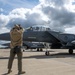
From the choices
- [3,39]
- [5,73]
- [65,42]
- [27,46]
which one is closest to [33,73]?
[5,73]

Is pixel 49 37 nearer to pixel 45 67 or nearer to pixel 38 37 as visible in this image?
pixel 38 37

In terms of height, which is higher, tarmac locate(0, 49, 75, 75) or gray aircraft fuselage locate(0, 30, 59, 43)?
gray aircraft fuselage locate(0, 30, 59, 43)

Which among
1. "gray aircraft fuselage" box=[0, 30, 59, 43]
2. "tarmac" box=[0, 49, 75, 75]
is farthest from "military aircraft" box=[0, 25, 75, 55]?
"tarmac" box=[0, 49, 75, 75]

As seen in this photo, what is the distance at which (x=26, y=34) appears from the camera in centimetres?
2172

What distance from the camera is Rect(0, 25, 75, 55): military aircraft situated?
22.0 meters

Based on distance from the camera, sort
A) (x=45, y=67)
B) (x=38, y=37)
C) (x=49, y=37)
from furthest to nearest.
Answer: (x=49, y=37), (x=38, y=37), (x=45, y=67)

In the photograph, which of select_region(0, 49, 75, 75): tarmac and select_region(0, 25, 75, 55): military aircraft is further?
select_region(0, 25, 75, 55): military aircraft

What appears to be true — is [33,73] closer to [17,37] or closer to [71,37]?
[17,37]

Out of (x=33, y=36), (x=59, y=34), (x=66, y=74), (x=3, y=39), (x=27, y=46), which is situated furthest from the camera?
(x=27, y=46)

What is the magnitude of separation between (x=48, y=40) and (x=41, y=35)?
1.21m

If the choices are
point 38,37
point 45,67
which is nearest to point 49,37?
point 38,37

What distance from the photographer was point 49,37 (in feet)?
76.4

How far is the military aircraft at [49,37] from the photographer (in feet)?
72.3

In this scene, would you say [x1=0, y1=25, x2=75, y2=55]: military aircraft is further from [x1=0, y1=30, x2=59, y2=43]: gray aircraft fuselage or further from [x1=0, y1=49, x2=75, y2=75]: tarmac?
[x1=0, y1=49, x2=75, y2=75]: tarmac
